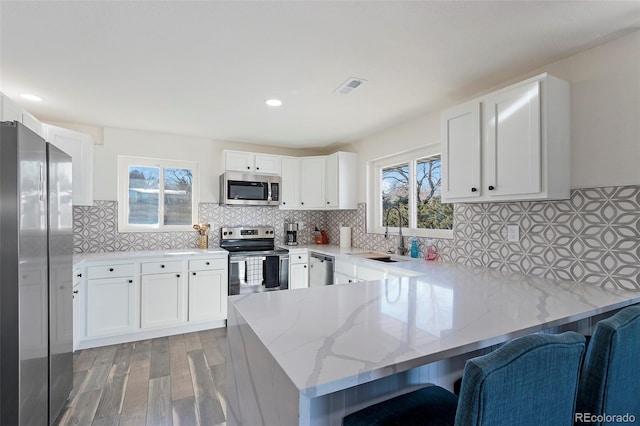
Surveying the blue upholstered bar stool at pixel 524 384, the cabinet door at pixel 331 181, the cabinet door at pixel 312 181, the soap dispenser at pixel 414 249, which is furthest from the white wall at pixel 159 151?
the blue upholstered bar stool at pixel 524 384

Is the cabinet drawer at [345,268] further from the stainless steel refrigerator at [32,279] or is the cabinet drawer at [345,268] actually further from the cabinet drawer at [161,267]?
the stainless steel refrigerator at [32,279]

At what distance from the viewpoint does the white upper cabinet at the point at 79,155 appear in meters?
2.93

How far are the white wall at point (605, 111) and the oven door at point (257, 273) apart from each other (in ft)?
9.61

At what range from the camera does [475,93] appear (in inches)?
99.5

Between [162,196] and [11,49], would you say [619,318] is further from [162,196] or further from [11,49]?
[162,196]

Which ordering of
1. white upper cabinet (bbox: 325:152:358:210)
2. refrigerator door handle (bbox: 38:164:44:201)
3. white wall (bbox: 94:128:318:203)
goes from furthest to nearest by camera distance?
white upper cabinet (bbox: 325:152:358:210) → white wall (bbox: 94:128:318:203) → refrigerator door handle (bbox: 38:164:44:201)

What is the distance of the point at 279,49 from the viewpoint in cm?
→ 187

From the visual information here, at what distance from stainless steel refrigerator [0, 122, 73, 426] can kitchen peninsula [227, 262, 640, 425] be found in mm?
969

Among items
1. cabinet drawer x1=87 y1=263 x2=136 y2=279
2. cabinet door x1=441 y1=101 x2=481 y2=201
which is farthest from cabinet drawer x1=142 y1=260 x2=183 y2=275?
cabinet door x1=441 y1=101 x2=481 y2=201

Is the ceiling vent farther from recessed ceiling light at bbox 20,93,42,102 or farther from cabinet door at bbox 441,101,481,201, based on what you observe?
recessed ceiling light at bbox 20,93,42,102

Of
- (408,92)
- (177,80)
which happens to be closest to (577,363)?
(408,92)

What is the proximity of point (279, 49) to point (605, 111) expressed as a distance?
1934 millimetres

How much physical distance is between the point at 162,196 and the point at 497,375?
3997 millimetres

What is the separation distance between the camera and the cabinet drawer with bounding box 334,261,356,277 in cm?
318
